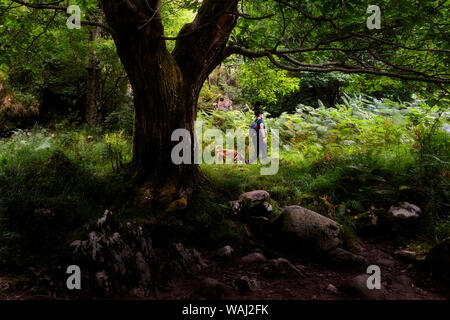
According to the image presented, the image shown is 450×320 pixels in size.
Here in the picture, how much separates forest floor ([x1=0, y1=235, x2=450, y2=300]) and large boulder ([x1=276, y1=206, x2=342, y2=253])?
9.3 inches

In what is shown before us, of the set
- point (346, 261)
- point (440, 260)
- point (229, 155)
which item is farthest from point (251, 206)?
point (229, 155)

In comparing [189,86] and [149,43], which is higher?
[149,43]

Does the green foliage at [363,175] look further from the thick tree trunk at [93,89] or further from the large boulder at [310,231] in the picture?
the thick tree trunk at [93,89]

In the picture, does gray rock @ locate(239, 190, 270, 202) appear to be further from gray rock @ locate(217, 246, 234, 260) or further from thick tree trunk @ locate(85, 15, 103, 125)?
thick tree trunk @ locate(85, 15, 103, 125)

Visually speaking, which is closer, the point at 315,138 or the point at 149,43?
the point at 149,43

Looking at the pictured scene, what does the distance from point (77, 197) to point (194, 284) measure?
234 cm

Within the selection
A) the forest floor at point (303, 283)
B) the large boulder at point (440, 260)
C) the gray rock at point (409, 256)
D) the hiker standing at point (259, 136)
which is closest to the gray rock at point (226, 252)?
the forest floor at point (303, 283)

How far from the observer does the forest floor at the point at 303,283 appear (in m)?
2.98

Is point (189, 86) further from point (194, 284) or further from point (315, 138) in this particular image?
point (315, 138)

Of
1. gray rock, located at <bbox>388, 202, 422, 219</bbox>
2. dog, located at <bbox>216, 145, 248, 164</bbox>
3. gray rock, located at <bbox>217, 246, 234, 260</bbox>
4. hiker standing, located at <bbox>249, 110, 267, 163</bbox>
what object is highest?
hiker standing, located at <bbox>249, 110, 267, 163</bbox>

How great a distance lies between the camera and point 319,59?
5.14 m

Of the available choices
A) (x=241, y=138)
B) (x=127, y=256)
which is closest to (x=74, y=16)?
(x=127, y=256)

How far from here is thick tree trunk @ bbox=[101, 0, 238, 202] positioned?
13.0 ft

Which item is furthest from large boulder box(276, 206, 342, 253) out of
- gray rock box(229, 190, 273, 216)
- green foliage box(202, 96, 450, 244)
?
green foliage box(202, 96, 450, 244)
